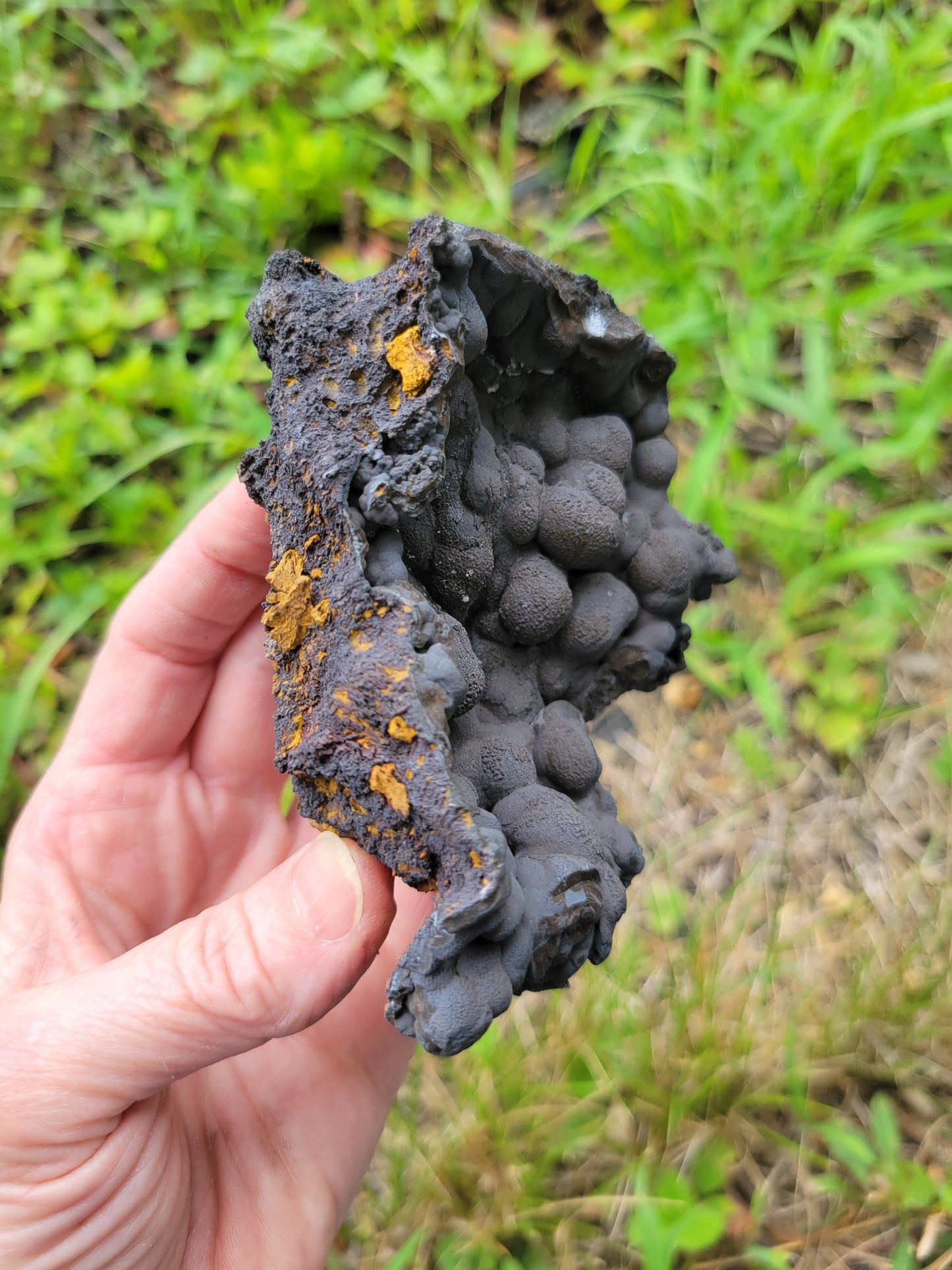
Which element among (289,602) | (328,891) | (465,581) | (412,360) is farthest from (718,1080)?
(412,360)

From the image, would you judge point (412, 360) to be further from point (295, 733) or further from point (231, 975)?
point (231, 975)

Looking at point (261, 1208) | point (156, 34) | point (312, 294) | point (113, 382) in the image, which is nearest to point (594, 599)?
point (312, 294)

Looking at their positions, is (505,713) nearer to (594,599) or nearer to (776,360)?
(594,599)

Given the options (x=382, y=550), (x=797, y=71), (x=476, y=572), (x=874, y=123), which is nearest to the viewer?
(x=382, y=550)

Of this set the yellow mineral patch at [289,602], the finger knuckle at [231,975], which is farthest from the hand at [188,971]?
the yellow mineral patch at [289,602]

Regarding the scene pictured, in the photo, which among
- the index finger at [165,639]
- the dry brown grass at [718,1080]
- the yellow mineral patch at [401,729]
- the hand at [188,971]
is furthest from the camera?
the dry brown grass at [718,1080]

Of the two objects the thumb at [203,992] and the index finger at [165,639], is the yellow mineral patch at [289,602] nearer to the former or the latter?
the thumb at [203,992]
